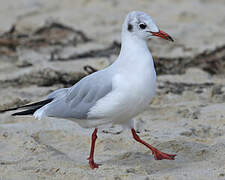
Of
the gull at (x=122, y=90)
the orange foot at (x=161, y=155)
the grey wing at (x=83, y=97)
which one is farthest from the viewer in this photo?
the orange foot at (x=161, y=155)

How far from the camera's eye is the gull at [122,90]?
370 centimetres

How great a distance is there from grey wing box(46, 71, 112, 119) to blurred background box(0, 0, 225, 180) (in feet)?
1.23

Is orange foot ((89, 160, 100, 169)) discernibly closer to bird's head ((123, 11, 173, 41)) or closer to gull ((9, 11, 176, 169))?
gull ((9, 11, 176, 169))

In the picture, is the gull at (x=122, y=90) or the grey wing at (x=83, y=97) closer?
the gull at (x=122, y=90)

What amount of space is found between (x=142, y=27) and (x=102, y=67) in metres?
2.44

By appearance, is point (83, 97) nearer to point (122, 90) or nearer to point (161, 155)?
point (122, 90)

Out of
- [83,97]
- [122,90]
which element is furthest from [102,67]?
[122,90]

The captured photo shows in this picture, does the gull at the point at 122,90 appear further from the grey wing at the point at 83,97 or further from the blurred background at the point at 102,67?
the blurred background at the point at 102,67

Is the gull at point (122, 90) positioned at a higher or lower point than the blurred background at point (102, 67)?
higher

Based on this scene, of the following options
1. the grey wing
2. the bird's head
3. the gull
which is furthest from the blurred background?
the bird's head

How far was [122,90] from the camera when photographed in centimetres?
368

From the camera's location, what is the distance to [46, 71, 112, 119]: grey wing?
384 cm

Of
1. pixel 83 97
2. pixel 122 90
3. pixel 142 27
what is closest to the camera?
pixel 122 90

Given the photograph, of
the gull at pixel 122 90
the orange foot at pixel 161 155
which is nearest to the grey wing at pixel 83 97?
the gull at pixel 122 90
